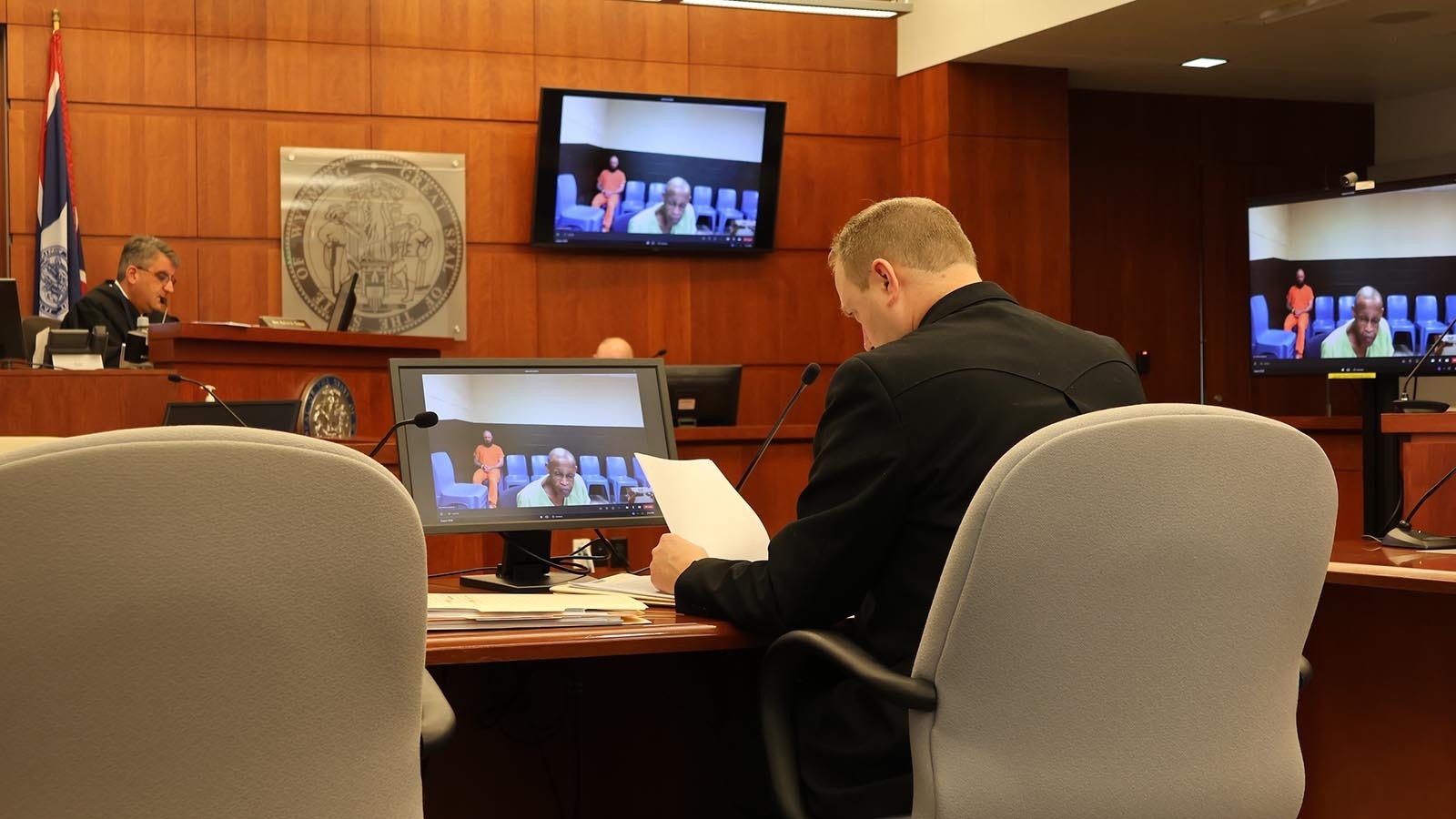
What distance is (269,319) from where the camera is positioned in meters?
5.67

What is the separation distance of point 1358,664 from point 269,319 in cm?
416

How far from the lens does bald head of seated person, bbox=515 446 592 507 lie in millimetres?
2684

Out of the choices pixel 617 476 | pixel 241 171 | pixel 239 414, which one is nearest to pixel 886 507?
pixel 617 476

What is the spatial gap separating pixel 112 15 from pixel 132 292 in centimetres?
152

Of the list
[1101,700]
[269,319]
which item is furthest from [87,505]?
[269,319]

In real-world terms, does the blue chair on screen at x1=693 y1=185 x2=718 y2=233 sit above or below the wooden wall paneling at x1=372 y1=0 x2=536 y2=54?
below

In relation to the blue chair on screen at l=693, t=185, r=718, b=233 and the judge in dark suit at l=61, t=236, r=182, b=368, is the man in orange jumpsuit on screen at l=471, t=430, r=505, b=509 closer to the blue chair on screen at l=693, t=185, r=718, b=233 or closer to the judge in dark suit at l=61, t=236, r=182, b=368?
the judge in dark suit at l=61, t=236, r=182, b=368

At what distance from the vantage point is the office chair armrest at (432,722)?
1582 mm

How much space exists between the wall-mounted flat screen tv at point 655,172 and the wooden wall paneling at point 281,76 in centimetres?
96

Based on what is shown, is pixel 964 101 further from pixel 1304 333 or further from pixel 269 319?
pixel 269 319

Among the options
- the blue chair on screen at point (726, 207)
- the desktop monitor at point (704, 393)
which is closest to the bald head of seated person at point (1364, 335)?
the desktop monitor at point (704, 393)

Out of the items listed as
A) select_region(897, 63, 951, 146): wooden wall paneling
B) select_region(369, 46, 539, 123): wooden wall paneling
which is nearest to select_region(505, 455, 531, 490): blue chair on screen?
select_region(369, 46, 539, 123): wooden wall paneling

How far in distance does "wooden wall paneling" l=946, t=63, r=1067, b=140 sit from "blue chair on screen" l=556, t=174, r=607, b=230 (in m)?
1.89

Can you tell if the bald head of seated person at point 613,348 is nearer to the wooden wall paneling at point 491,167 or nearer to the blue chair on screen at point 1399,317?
the wooden wall paneling at point 491,167
